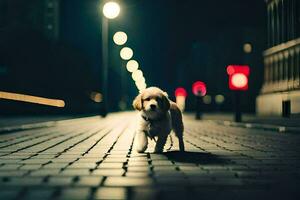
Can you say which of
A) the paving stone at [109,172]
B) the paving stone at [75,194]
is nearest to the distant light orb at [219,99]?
the paving stone at [109,172]

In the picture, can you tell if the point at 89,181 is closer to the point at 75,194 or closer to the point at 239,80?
the point at 75,194

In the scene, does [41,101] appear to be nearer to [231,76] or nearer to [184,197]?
[231,76]

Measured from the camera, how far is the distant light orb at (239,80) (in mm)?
23781

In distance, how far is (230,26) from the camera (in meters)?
67.5

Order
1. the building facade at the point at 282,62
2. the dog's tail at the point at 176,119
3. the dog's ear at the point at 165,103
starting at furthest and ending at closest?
the building facade at the point at 282,62 → the dog's tail at the point at 176,119 → the dog's ear at the point at 165,103

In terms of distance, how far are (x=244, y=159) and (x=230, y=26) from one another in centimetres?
5987

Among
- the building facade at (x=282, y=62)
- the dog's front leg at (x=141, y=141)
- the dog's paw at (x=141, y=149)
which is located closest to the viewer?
the dog's front leg at (x=141, y=141)

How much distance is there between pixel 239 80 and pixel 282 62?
7.47 metres

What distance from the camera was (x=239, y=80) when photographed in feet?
78.1

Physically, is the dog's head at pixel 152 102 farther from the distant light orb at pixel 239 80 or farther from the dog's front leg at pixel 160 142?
the distant light orb at pixel 239 80

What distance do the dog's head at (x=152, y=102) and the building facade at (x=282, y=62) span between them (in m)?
16.6

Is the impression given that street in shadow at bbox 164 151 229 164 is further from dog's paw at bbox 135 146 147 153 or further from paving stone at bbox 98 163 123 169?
paving stone at bbox 98 163 123 169

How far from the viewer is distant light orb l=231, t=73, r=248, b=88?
78.0ft

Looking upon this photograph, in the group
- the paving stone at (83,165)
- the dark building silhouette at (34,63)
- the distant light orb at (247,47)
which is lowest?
the paving stone at (83,165)
